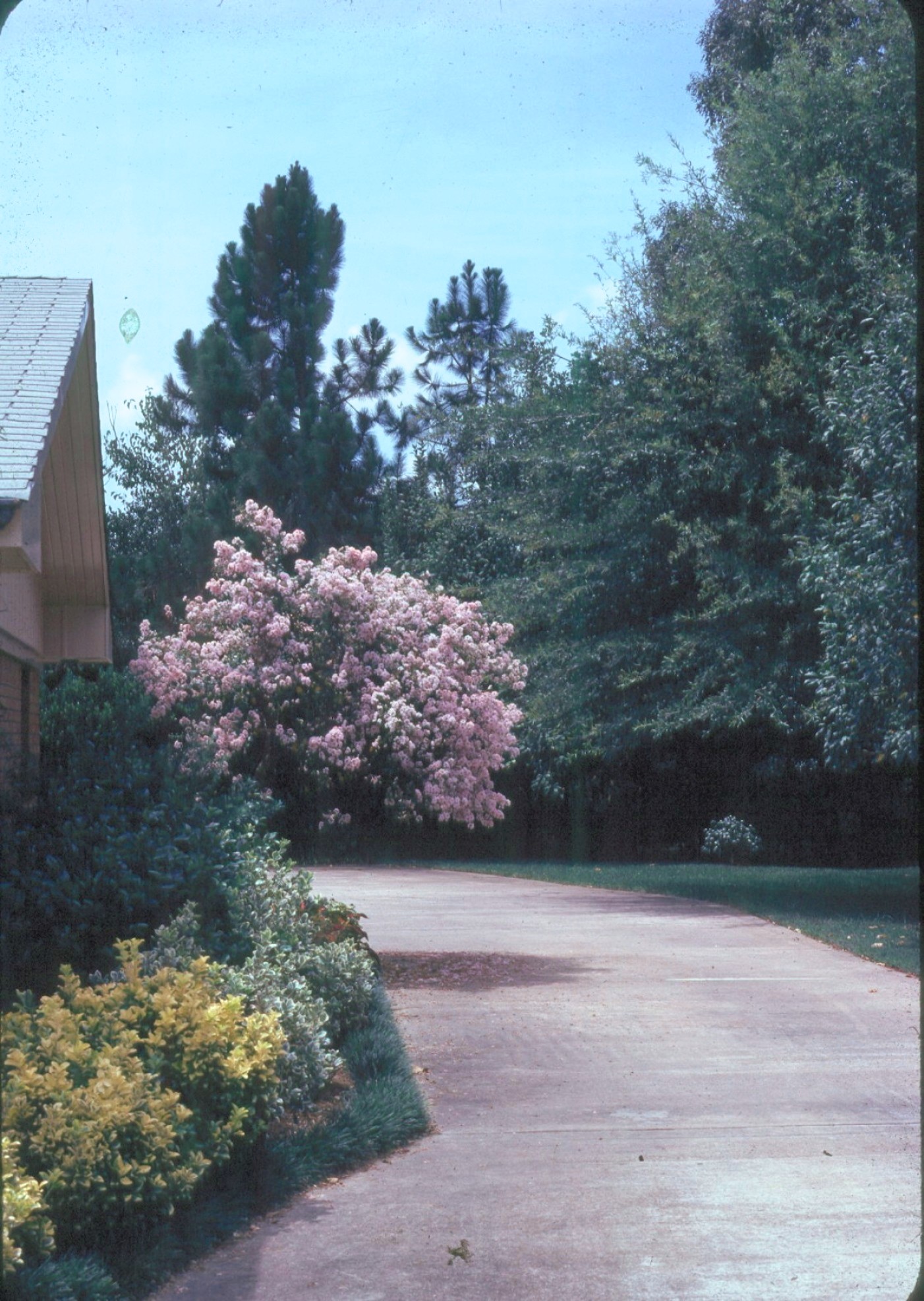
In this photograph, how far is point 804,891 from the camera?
1886 cm

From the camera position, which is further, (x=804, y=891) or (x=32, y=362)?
(x=804, y=891)

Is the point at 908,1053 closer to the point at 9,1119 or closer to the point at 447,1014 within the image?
the point at 447,1014

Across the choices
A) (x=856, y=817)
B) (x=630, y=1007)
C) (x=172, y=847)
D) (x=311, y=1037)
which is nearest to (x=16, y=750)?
(x=172, y=847)

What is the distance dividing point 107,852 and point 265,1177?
102 inches

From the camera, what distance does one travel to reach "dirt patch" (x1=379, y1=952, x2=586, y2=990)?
36.0 feet

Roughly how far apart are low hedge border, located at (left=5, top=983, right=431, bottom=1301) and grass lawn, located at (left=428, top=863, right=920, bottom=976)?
4686mm

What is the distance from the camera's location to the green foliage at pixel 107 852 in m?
7.68

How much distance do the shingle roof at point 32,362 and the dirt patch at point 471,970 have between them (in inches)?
203

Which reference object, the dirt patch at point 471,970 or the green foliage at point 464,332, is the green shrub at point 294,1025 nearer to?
the dirt patch at point 471,970

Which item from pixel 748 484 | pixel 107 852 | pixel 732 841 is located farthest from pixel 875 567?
pixel 732 841

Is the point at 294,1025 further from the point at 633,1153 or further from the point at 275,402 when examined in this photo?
the point at 275,402

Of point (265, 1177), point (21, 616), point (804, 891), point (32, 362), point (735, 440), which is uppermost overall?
point (735, 440)

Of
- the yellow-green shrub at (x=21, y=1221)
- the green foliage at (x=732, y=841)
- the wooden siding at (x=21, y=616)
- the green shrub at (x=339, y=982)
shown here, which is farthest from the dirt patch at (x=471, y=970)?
the green foliage at (x=732, y=841)

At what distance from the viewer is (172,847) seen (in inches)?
314
